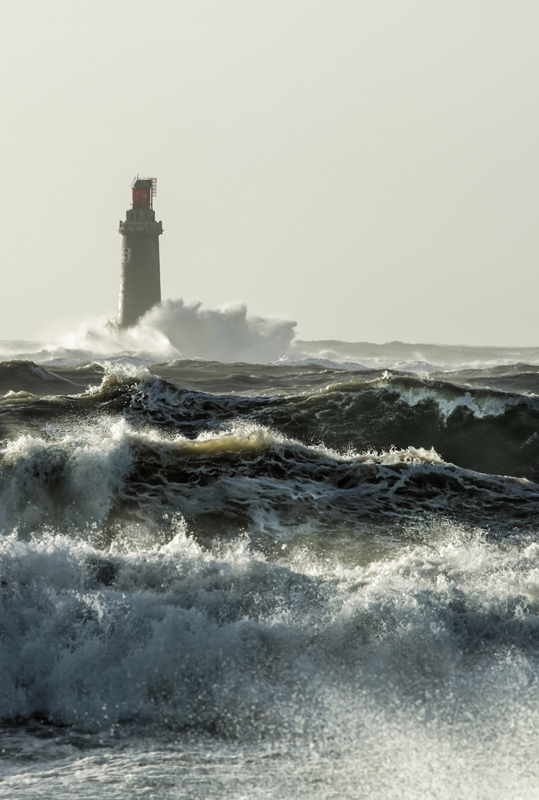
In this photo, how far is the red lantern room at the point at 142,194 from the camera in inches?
1622

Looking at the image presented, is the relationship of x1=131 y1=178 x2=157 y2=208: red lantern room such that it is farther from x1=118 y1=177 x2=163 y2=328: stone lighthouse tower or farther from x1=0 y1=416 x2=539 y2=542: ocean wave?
x1=0 y1=416 x2=539 y2=542: ocean wave

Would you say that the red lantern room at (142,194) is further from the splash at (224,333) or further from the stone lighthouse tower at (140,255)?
the splash at (224,333)

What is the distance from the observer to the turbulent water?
15.3 ft

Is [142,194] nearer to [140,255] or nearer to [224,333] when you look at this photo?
[140,255]

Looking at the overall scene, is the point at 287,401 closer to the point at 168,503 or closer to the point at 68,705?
the point at 168,503

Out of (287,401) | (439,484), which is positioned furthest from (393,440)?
(439,484)

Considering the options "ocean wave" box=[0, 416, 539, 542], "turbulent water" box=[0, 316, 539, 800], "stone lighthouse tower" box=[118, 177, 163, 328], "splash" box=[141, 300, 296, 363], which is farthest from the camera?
"splash" box=[141, 300, 296, 363]

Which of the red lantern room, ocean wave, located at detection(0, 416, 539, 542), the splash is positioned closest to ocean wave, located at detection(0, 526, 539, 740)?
ocean wave, located at detection(0, 416, 539, 542)

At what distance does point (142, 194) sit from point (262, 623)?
124 ft

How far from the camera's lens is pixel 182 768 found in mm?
4594

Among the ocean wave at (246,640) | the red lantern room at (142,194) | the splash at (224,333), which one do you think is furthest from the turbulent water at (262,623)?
the splash at (224,333)

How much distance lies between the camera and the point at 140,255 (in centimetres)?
4106

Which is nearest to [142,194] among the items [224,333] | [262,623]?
→ [224,333]

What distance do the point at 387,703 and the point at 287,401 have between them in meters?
9.82
